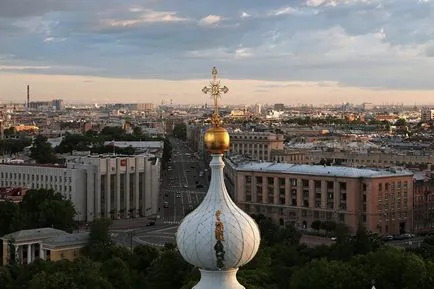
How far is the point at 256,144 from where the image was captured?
80.1 metres

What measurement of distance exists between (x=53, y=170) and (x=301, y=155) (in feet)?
99.1

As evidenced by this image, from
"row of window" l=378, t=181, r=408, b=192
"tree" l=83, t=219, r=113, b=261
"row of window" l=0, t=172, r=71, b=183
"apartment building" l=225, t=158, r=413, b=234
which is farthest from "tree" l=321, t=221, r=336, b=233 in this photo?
"row of window" l=0, t=172, r=71, b=183

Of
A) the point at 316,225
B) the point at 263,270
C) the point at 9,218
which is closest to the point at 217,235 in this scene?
the point at 263,270

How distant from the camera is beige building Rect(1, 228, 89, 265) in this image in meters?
34.7

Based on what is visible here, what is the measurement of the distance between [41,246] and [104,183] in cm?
1563

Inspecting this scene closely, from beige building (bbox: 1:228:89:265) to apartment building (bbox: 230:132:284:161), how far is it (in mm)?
43461

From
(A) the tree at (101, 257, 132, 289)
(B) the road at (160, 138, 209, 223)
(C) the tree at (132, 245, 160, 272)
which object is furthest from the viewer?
(B) the road at (160, 138, 209, 223)

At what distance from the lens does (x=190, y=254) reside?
29.7ft

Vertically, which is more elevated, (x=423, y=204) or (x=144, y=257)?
(x=144, y=257)

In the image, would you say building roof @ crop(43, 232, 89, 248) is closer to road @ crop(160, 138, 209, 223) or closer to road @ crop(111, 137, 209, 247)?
road @ crop(111, 137, 209, 247)

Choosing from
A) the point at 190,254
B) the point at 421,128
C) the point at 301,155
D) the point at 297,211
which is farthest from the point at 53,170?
the point at 421,128

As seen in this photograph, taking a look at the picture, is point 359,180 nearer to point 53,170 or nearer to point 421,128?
point 53,170

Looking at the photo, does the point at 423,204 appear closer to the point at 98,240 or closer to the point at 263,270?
the point at 98,240

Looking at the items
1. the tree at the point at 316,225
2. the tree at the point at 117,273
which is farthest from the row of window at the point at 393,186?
the tree at the point at 117,273
